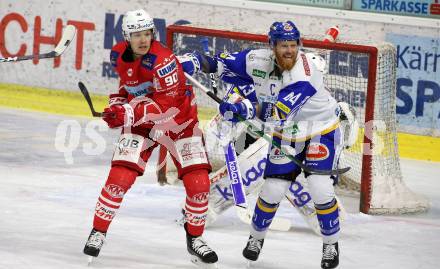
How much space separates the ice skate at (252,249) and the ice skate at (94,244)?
2.63 ft

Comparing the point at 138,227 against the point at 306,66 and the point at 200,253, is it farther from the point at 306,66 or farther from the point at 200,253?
the point at 306,66

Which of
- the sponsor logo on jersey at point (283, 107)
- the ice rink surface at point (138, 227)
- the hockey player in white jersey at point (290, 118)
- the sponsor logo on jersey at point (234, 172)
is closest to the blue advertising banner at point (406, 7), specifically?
the ice rink surface at point (138, 227)

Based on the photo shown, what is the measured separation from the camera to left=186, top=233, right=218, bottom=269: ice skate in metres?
6.14

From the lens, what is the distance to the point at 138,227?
23.5ft

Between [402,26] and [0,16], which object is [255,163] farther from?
[0,16]

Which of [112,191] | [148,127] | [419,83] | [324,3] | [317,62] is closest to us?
[112,191]

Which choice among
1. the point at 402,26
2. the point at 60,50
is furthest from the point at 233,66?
the point at 402,26

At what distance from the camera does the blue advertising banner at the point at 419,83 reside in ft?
34.5

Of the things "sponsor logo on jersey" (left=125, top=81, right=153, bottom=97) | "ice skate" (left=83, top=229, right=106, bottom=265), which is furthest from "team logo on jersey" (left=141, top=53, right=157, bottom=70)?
"ice skate" (left=83, top=229, right=106, bottom=265)

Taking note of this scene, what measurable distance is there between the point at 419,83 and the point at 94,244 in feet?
17.0

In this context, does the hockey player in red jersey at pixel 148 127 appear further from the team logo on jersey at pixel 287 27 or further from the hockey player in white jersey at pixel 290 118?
the team logo on jersey at pixel 287 27

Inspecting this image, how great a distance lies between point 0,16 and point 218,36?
13.1 ft

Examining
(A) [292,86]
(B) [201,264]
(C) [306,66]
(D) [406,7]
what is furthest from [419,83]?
(B) [201,264]

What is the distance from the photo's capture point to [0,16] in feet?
39.4
